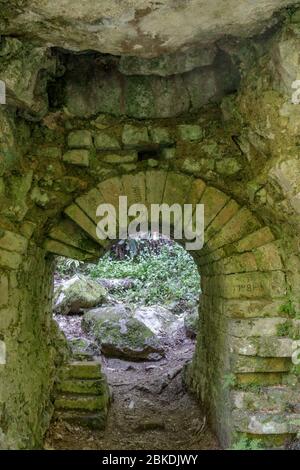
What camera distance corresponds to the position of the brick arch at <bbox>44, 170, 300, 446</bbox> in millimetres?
3227

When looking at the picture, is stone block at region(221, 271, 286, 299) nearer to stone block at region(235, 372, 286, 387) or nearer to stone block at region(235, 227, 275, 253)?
stone block at region(235, 227, 275, 253)

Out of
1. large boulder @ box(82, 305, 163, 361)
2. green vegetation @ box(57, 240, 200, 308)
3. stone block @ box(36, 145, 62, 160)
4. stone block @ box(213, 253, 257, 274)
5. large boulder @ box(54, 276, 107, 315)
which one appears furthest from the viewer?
green vegetation @ box(57, 240, 200, 308)

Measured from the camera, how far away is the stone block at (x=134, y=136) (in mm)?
3547

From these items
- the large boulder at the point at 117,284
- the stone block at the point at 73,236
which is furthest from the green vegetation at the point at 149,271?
the stone block at the point at 73,236

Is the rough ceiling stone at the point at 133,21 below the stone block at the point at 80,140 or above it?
above

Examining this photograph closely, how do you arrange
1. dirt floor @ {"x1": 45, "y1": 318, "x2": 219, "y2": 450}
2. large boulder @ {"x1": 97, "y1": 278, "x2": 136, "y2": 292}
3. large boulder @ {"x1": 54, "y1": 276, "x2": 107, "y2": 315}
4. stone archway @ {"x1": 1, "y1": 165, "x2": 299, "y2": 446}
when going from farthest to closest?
large boulder @ {"x1": 97, "y1": 278, "x2": 136, "y2": 292} → large boulder @ {"x1": 54, "y1": 276, "x2": 107, "y2": 315} → dirt floor @ {"x1": 45, "y1": 318, "x2": 219, "y2": 450} → stone archway @ {"x1": 1, "y1": 165, "x2": 299, "y2": 446}

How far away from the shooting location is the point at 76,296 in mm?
8469

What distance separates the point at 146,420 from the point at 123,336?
2.48 m

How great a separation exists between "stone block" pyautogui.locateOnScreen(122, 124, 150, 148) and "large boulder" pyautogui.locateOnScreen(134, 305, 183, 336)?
14.5 feet

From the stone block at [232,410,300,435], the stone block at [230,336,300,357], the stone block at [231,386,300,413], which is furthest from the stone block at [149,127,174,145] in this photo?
the stone block at [232,410,300,435]

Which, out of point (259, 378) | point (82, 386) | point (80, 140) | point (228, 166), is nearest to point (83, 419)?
point (82, 386)

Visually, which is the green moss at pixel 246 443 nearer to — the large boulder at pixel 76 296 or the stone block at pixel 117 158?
the stone block at pixel 117 158

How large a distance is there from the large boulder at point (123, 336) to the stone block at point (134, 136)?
12.6ft
